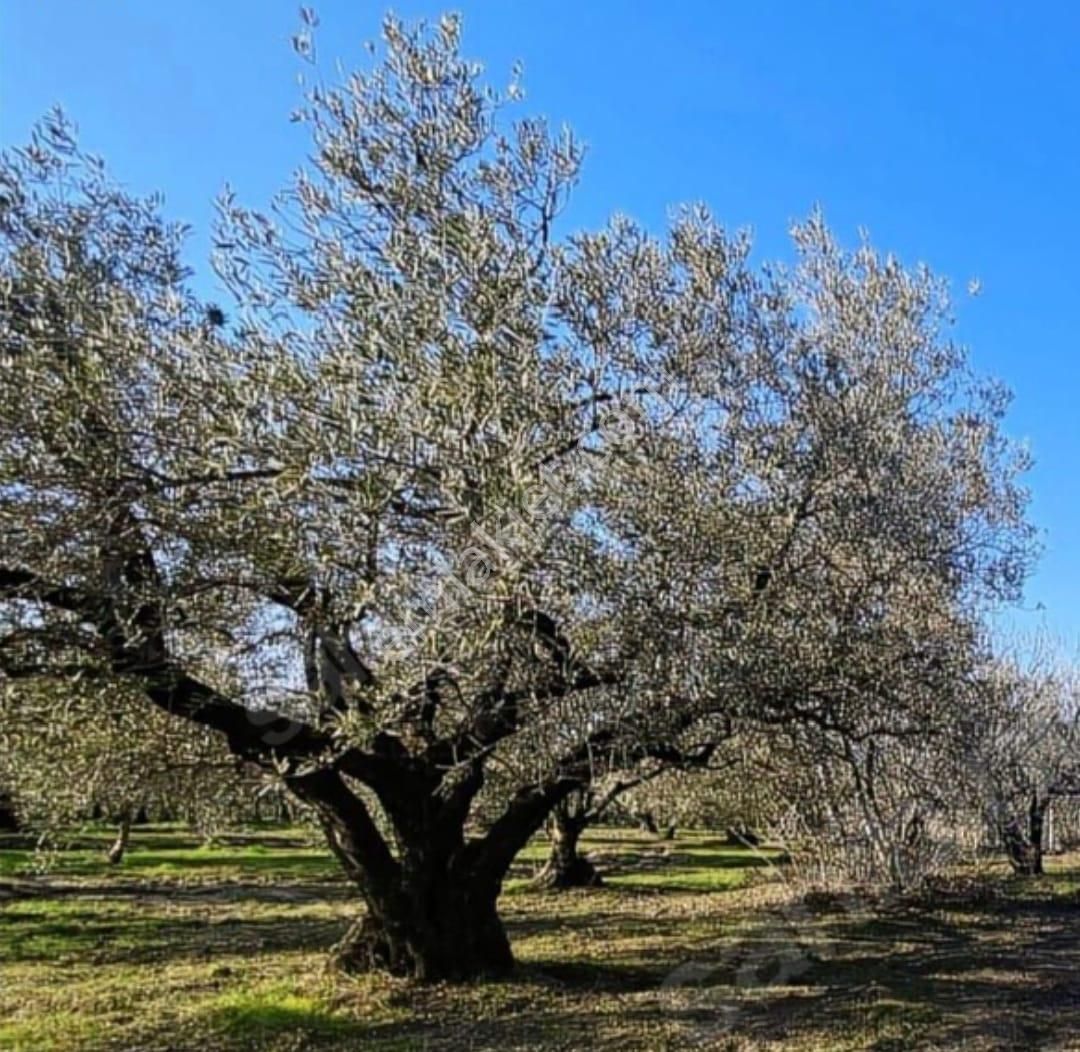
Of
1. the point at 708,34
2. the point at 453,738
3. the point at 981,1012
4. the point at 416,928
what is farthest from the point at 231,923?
the point at 708,34

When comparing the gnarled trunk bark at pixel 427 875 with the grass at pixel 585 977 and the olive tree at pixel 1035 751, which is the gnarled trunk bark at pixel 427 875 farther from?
the olive tree at pixel 1035 751

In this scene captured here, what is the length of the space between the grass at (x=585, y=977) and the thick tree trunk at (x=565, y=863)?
537 mm

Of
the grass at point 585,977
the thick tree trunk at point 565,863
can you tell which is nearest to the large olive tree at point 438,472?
the grass at point 585,977

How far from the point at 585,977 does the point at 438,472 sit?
558 cm

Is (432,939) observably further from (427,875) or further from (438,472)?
(438,472)

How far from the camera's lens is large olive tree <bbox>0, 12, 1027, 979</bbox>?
5.36 m

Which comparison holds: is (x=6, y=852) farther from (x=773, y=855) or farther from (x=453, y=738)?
(x=453, y=738)

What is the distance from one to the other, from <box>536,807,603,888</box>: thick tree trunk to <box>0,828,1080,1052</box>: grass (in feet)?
1.76

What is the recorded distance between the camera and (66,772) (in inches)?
310

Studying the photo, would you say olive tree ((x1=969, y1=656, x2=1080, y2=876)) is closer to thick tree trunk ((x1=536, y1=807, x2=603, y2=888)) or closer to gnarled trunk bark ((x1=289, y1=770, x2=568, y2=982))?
thick tree trunk ((x1=536, y1=807, x2=603, y2=888))

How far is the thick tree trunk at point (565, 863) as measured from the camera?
17594 millimetres

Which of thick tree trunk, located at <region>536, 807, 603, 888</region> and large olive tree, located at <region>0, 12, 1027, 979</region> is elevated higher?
large olive tree, located at <region>0, 12, 1027, 979</region>

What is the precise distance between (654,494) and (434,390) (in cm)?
144

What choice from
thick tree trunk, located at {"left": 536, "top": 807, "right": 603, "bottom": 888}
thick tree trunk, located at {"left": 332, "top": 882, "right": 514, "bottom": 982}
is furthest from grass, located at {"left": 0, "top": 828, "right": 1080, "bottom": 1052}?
thick tree trunk, located at {"left": 536, "top": 807, "right": 603, "bottom": 888}
